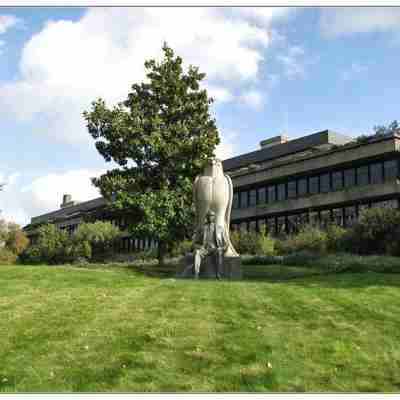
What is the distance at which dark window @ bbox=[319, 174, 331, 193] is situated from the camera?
48.8 meters

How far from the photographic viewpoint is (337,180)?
48.0 metres

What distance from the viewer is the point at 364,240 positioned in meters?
34.6

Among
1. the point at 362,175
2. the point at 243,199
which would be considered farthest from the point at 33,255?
the point at 362,175

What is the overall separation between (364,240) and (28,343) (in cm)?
2770

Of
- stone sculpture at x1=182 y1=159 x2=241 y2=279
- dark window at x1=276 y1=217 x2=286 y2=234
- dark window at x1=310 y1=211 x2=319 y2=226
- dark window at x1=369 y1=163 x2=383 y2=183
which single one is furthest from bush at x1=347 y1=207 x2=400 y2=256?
dark window at x1=276 y1=217 x2=286 y2=234

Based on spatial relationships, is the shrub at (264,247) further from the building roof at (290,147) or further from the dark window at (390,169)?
the building roof at (290,147)

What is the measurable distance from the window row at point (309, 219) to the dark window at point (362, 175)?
1787 mm

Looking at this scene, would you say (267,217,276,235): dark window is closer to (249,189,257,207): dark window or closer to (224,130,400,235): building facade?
(224,130,400,235): building facade

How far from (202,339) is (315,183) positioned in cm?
4175

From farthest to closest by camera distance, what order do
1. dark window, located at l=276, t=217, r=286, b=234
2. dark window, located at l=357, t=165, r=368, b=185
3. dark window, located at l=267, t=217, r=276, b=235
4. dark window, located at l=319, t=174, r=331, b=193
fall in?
dark window, located at l=267, t=217, r=276, b=235 < dark window, located at l=276, t=217, r=286, b=234 < dark window, located at l=319, t=174, r=331, b=193 < dark window, located at l=357, t=165, r=368, b=185

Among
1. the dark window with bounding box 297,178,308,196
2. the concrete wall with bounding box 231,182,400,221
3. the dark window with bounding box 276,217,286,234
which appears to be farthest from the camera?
the dark window with bounding box 276,217,286,234

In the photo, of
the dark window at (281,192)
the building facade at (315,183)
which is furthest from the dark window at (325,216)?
the dark window at (281,192)

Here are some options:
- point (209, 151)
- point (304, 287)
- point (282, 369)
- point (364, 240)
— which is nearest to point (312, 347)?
point (282, 369)

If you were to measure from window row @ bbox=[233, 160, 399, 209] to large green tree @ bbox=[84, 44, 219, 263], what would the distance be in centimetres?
1786
